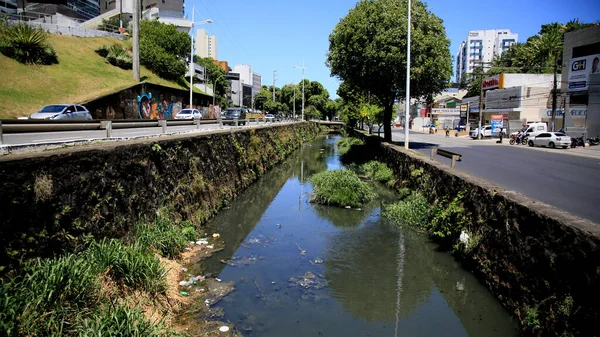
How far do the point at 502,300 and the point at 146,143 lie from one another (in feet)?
25.6

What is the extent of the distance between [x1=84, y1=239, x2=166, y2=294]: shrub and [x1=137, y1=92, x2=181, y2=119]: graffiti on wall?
3246 cm

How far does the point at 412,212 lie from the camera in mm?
12156

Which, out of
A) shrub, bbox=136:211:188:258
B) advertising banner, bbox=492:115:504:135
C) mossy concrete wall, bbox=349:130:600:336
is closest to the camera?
mossy concrete wall, bbox=349:130:600:336

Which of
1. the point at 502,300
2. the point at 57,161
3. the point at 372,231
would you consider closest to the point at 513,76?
the point at 372,231

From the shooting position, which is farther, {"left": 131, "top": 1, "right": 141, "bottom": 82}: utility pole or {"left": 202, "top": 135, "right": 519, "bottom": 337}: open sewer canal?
{"left": 131, "top": 1, "right": 141, "bottom": 82}: utility pole

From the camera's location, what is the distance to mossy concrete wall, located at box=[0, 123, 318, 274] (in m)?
5.27

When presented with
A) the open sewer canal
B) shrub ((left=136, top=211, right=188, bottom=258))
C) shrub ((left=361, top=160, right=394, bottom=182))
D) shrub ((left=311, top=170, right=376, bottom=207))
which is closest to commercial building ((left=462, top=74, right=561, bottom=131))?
shrub ((left=361, top=160, right=394, bottom=182))

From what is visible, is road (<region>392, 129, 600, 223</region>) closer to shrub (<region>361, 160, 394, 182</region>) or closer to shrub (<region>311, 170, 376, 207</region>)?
shrub (<region>361, 160, 394, 182</region>)

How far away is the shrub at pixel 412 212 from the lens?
38.8 feet

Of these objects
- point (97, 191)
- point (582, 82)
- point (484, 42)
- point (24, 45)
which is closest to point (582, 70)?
point (582, 82)

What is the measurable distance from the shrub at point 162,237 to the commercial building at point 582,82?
1542 inches

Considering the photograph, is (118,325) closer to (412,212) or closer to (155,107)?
(412,212)

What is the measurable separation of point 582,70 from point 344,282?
4308 centimetres

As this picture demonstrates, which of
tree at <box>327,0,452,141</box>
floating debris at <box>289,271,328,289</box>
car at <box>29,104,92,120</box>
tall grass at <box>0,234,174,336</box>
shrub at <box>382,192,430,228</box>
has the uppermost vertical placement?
tree at <box>327,0,452,141</box>
